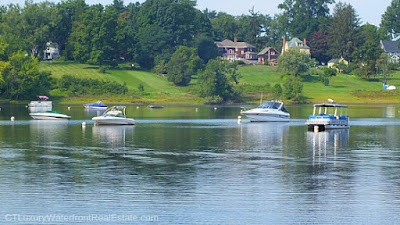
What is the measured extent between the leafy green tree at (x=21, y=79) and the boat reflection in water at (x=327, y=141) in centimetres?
7513

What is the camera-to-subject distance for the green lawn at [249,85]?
159750mm

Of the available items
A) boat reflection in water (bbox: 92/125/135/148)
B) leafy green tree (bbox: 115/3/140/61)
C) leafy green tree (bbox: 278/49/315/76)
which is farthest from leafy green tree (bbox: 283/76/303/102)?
boat reflection in water (bbox: 92/125/135/148)

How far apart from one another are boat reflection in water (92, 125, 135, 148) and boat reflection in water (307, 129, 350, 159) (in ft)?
50.0

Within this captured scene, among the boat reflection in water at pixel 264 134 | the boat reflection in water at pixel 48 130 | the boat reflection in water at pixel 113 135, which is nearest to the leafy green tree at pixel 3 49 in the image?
the boat reflection in water at pixel 48 130

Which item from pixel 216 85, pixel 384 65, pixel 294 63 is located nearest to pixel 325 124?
→ pixel 216 85

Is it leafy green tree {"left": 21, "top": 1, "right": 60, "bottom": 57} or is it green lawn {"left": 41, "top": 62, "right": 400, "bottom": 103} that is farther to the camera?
leafy green tree {"left": 21, "top": 1, "right": 60, "bottom": 57}

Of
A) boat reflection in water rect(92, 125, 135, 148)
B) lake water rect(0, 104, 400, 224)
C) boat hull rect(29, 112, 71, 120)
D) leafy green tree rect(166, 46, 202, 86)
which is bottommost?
lake water rect(0, 104, 400, 224)

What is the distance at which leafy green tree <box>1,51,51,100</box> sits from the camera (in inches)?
5763

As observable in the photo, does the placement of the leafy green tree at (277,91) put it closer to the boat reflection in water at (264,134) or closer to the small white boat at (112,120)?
the boat reflection in water at (264,134)

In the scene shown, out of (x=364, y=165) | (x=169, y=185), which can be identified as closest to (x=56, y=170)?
(x=169, y=185)

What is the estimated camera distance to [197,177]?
153 feet

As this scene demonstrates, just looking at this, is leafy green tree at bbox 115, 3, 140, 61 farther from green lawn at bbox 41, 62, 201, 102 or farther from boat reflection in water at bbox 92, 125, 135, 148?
boat reflection in water at bbox 92, 125, 135, 148

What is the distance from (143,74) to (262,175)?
133722mm

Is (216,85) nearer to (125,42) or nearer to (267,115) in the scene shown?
(125,42)
